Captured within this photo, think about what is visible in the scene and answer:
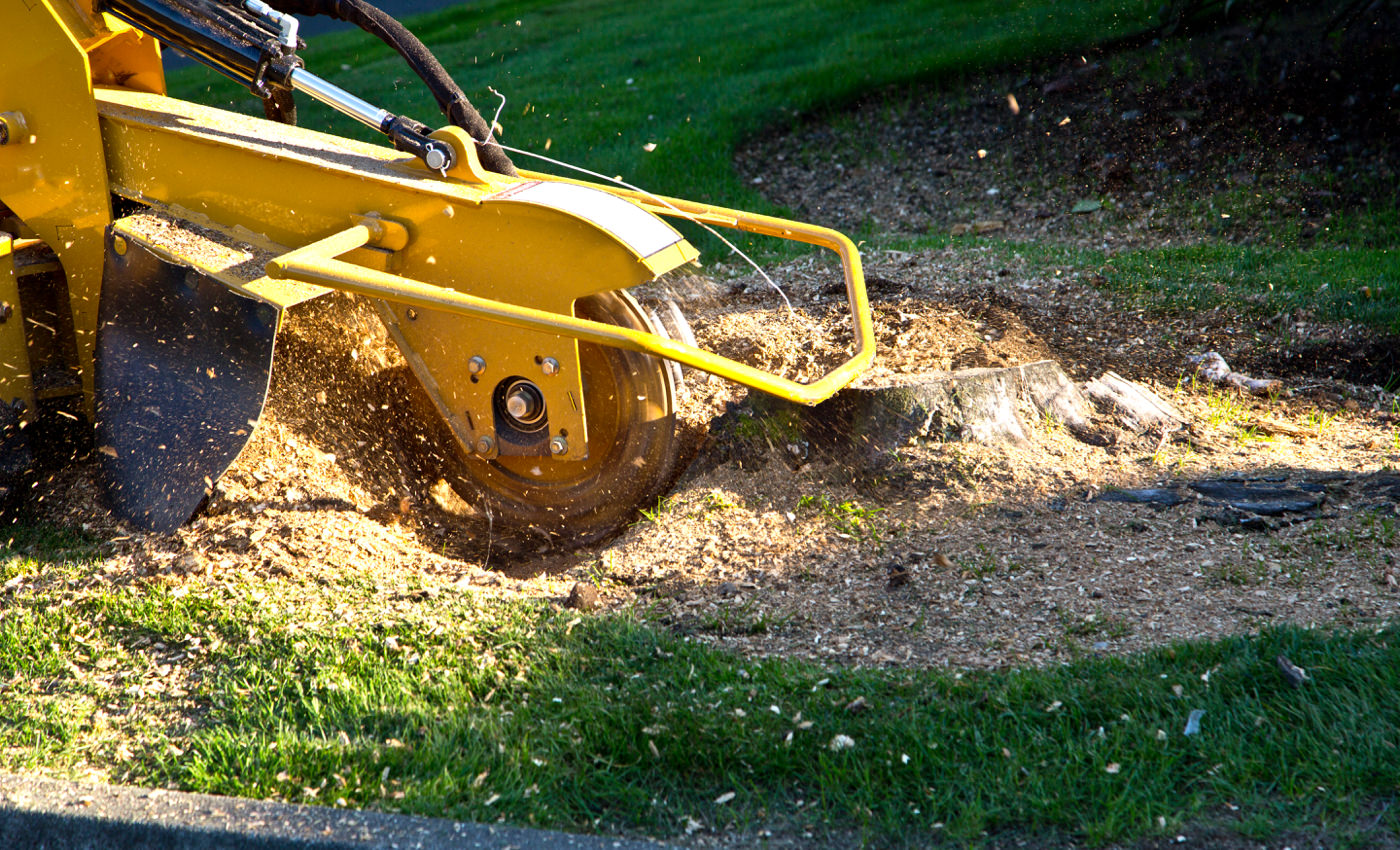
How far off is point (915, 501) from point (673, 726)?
1.26 m

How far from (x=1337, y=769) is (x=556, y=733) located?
5.51ft

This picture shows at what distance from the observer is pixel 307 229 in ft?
11.1

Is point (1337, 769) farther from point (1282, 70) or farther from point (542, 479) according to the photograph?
point (1282, 70)

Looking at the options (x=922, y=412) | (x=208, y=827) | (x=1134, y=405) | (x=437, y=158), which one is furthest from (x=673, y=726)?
(x=1134, y=405)

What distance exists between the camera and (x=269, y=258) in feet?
11.0

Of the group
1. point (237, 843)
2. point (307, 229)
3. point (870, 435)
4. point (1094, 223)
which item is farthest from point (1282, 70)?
point (237, 843)

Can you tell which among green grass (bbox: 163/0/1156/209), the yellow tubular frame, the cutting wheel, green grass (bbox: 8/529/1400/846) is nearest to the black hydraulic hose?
the yellow tubular frame

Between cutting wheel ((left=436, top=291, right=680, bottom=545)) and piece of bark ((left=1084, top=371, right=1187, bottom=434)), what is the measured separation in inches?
61.8

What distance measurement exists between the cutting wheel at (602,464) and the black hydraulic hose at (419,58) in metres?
0.62

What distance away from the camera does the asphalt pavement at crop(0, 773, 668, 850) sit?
2199mm

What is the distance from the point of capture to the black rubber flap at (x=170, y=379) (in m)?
3.22

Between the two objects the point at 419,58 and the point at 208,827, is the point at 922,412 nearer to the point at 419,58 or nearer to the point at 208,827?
the point at 419,58

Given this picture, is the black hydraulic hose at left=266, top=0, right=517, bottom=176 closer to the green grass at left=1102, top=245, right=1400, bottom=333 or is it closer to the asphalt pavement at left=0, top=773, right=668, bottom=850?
the asphalt pavement at left=0, top=773, right=668, bottom=850

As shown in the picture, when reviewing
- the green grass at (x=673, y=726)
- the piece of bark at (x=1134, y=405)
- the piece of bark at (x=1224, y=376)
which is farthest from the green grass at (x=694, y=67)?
the green grass at (x=673, y=726)
